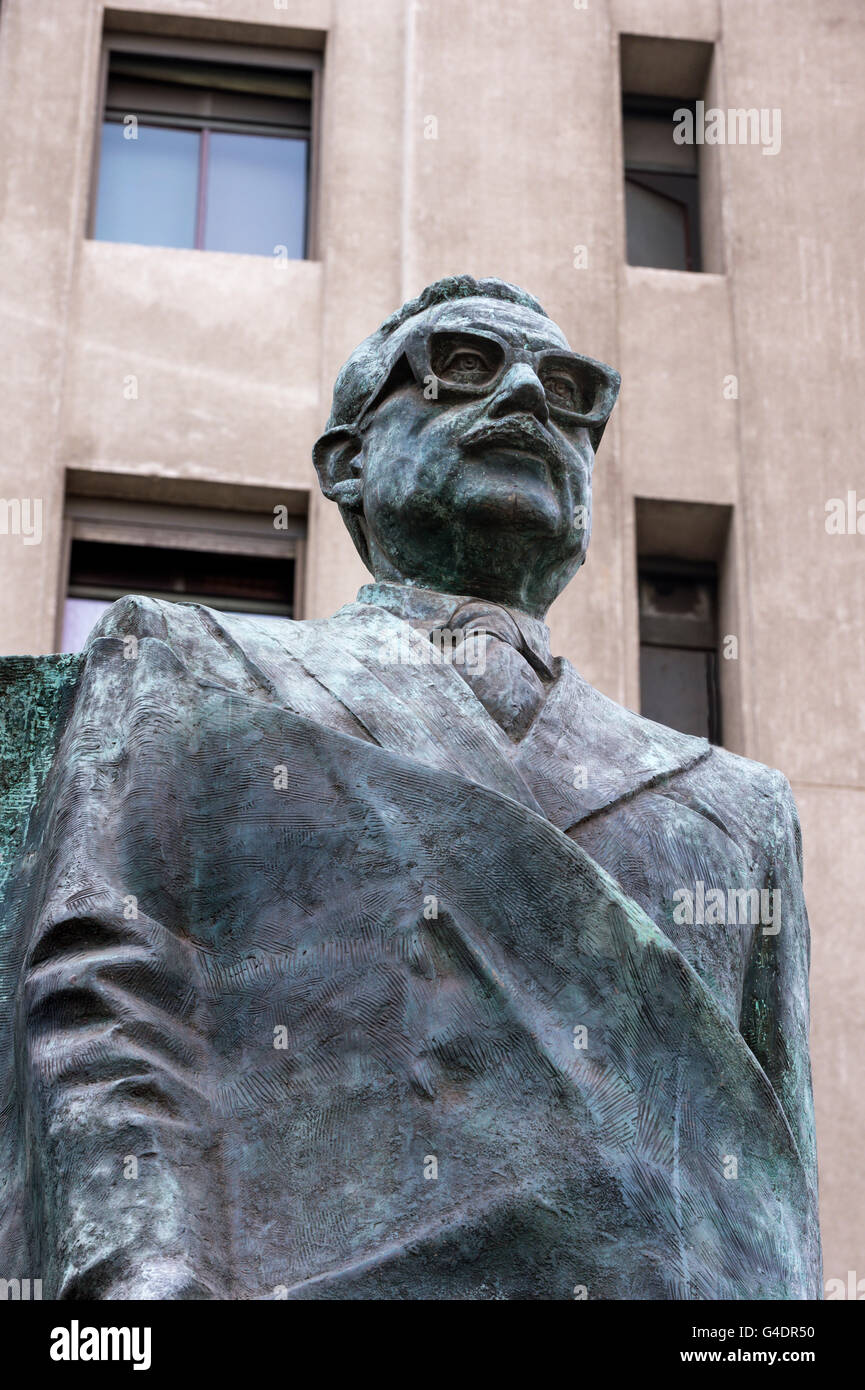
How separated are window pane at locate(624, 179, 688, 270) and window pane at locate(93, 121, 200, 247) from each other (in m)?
2.24

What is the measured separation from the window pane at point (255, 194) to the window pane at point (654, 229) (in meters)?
1.71

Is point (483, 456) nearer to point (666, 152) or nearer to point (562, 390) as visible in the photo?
point (562, 390)

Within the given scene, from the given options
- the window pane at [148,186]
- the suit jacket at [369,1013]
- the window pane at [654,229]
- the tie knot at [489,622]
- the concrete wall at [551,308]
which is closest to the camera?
the suit jacket at [369,1013]

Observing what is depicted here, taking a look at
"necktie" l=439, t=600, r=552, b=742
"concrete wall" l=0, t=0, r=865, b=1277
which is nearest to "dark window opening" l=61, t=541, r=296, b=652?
"concrete wall" l=0, t=0, r=865, b=1277

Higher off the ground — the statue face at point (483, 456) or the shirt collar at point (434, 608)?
the statue face at point (483, 456)

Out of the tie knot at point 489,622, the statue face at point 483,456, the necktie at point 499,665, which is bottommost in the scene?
the necktie at point 499,665

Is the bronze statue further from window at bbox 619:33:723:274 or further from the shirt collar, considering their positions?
window at bbox 619:33:723:274

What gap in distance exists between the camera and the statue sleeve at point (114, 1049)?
4.09m

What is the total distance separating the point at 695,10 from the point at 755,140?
0.89 m

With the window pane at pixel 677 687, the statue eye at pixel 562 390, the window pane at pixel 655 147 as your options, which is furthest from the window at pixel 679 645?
the statue eye at pixel 562 390

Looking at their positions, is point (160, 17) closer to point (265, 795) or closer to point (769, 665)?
point (769, 665)

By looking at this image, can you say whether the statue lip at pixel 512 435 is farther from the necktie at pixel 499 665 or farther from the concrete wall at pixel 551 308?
the concrete wall at pixel 551 308

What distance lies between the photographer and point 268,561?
41.7ft
